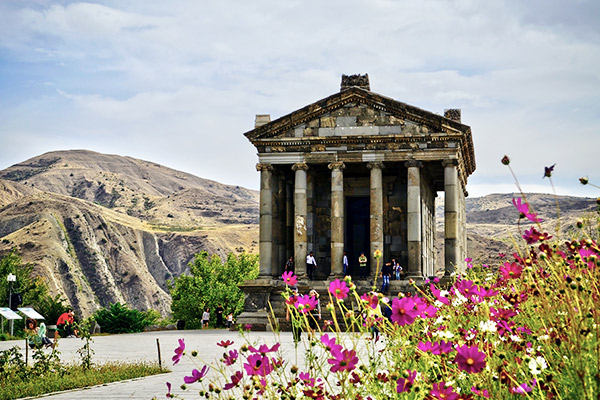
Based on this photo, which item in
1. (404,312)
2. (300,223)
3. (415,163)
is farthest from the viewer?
(300,223)

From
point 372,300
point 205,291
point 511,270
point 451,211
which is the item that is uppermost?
point 451,211

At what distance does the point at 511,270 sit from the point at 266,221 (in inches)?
1255

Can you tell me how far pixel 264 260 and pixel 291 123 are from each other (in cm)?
697

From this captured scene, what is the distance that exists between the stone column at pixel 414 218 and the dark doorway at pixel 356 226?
510cm

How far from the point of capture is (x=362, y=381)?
657 cm

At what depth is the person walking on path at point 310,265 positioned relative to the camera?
3806cm

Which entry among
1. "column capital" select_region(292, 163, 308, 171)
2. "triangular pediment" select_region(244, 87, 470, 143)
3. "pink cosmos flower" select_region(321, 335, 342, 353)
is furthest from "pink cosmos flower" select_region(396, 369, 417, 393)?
"column capital" select_region(292, 163, 308, 171)

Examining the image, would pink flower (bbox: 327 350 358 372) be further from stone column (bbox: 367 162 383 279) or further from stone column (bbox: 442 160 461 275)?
stone column (bbox: 442 160 461 275)

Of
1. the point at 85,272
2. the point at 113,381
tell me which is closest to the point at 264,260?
the point at 113,381

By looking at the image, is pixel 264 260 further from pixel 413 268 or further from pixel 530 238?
pixel 530 238

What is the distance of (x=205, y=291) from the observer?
196ft

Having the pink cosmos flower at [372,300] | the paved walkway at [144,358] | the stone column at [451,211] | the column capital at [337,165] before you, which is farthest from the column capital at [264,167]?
the pink cosmos flower at [372,300]

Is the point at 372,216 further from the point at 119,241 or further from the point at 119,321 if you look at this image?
the point at 119,241

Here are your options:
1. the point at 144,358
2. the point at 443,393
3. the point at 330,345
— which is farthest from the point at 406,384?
the point at 144,358
